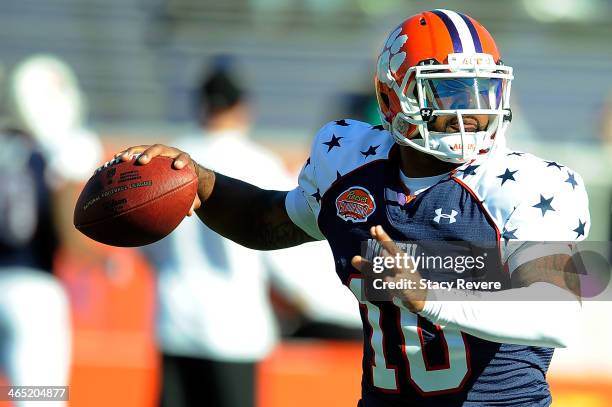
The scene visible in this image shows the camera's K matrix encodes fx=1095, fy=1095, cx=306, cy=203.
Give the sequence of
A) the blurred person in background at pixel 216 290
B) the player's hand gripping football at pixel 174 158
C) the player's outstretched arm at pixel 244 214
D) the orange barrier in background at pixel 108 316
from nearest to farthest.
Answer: the player's hand gripping football at pixel 174 158 → the player's outstretched arm at pixel 244 214 → the blurred person in background at pixel 216 290 → the orange barrier in background at pixel 108 316

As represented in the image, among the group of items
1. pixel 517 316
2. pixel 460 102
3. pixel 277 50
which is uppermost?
pixel 277 50

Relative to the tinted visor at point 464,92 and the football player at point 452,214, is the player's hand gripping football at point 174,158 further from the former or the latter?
the tinted visor at point 464,92

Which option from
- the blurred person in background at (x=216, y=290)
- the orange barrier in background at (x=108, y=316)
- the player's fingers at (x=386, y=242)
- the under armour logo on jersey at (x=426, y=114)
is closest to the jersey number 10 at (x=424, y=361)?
the player's fingers at (x=386, y=242)

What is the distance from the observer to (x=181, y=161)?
2.85m

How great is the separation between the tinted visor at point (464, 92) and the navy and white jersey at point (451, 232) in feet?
0.41

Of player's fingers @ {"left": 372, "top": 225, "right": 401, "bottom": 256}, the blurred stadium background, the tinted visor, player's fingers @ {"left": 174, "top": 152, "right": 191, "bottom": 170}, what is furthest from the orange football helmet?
the blurred stadium background

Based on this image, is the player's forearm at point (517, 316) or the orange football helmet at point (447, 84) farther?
the orange football helmet at point (447, 84)

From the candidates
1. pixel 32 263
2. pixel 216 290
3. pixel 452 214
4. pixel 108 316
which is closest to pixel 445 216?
pixel 452 214

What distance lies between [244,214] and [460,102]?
29.0 inches

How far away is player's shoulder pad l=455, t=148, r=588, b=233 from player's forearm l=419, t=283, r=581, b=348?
0.19 metres

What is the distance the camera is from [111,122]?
8453 millimetres

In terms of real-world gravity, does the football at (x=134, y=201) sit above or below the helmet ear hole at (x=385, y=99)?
below

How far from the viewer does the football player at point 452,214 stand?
2.33 metres

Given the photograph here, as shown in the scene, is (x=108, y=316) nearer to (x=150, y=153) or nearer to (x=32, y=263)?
(x=32, y=263)
